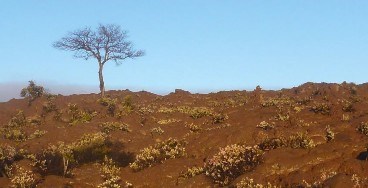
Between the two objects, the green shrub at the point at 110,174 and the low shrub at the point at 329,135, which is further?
the low shrub at the point at 329,135

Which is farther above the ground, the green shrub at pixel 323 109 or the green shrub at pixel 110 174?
the green shrub at pixel 323 109

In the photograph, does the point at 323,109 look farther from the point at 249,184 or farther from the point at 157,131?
the point at 249,184

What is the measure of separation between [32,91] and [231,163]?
35.3 m

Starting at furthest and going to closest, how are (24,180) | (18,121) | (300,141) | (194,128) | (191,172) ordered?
(18,121) < (194,128) < (300,141) < (191,172) < (24,180)

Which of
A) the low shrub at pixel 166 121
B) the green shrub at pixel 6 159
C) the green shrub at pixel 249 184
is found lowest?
the green shrub at pixel 6 159

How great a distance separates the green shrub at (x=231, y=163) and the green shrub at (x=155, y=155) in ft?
11.6

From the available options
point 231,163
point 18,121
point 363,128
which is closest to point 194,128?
point 231,163

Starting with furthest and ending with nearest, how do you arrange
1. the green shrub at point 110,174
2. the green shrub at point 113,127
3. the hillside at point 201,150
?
the green shrub at point 113,127
the green shrub at point 110,174
the hillside at point 201,150

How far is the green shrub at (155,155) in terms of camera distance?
65.7 ft

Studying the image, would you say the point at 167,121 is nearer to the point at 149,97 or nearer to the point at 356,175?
the point at 356,175

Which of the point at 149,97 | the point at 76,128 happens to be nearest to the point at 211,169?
the point at 76,128

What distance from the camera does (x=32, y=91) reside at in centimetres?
4691

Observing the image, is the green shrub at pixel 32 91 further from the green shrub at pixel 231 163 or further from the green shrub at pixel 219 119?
the green shrub at pixel 231 163

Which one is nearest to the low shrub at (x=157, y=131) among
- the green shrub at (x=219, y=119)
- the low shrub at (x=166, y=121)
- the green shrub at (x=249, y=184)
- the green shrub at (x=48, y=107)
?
the low shrub at (x=166, y=121)
